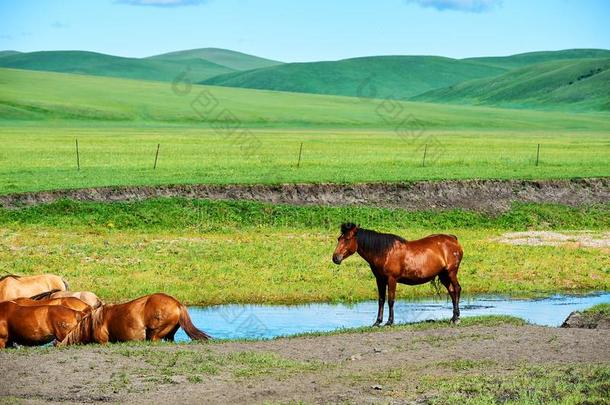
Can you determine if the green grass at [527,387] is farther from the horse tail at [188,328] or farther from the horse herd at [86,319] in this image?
the horse herd at [86,319]

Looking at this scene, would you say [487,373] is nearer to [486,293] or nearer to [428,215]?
[486,293]

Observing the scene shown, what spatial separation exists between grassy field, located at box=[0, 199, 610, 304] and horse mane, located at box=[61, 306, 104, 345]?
639 centimetres

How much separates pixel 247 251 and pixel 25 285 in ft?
35.3

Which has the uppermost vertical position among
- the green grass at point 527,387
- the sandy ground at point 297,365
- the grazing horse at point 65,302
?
the green grass at point 527,387

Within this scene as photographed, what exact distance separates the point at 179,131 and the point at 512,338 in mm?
77216

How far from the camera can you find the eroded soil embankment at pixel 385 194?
4009 centimetres

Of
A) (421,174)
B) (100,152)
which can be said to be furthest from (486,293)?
(100,152)

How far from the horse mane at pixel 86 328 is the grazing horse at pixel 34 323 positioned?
5.2 inches

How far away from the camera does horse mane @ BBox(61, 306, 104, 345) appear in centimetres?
1858

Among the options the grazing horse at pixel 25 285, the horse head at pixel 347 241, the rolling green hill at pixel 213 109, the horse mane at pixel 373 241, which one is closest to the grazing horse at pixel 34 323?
the grazing horse at pixel 25 285

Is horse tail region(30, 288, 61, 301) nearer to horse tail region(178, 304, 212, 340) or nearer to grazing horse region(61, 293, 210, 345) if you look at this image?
grazing horse region(61, 293, 210, 345)

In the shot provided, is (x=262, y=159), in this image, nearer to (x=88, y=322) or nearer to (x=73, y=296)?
(x=73, y=296)

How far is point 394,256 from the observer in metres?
20.7

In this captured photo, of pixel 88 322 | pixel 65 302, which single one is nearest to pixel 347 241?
pixel 88 322
